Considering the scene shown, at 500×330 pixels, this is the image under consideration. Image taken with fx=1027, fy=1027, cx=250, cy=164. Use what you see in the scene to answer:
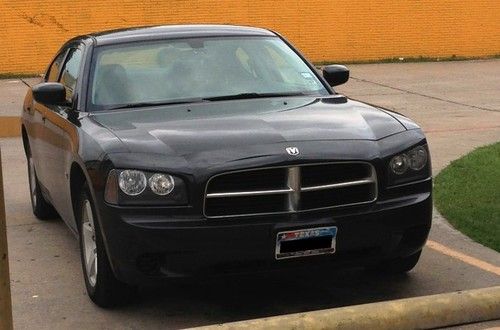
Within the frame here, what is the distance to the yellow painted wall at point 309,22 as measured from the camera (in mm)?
20672

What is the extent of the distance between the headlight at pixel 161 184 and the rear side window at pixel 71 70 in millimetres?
1806

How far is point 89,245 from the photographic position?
5965 millimetres

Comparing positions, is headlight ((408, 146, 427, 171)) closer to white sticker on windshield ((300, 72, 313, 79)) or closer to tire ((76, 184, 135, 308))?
white sticker on windshield ((300, 72, 313, 79))

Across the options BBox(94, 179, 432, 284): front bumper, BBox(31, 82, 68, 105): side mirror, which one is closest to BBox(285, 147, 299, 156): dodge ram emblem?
BBox(94, 179, 432, 284): front bumper

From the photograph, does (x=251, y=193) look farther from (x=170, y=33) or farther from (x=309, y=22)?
(x=309, y=22)

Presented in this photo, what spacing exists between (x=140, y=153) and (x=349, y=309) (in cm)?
134

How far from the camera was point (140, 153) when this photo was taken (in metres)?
5.33

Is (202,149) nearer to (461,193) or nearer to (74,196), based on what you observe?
(74,196)

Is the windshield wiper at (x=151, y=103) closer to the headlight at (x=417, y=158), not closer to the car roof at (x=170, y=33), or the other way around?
the car roof at (x=170, y=33)

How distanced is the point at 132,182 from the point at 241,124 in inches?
30.7

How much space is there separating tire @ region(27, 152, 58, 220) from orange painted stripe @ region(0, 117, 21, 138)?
479 centimetres

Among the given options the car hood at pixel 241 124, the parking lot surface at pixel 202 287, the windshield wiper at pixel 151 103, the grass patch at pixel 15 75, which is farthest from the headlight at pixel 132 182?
the grass patch at pixel 15 75

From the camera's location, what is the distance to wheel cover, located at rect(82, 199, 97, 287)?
5816 mm

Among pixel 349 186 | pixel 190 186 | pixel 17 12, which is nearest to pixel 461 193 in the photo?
pixel 349 186
